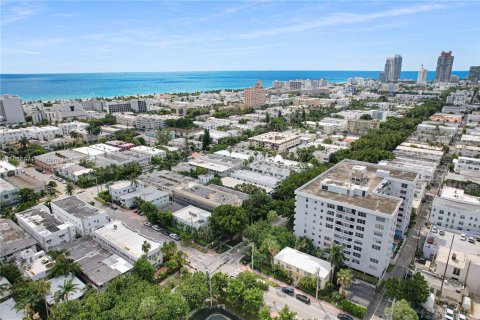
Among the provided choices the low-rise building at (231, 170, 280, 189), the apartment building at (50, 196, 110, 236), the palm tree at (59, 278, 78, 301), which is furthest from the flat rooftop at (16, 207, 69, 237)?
the low-rise building at (231, 170, 280, 189)

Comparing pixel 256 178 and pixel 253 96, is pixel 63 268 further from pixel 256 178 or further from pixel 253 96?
pixel 253 96

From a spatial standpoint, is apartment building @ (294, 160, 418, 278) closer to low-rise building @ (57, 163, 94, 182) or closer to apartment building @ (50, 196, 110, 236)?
apartment building @ (50, 196, 110, 236)

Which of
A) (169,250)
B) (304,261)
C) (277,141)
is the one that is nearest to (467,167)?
(277,141)

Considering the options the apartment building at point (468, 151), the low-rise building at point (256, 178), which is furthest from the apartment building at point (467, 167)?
the low-rise building at point (256, 178)

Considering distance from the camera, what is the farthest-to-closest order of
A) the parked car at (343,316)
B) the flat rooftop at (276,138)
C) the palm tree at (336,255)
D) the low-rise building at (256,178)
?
the flat rooftop at (276,138) → the low-rise building at (256,178) → the palm tree at (336,255) → the parked car at (343,316)

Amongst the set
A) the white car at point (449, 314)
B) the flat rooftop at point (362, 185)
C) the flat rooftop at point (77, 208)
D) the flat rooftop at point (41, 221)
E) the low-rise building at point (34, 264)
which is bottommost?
the white car at point (449, 314)

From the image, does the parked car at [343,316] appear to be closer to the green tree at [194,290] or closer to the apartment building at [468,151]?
the green tree at [194,290]
